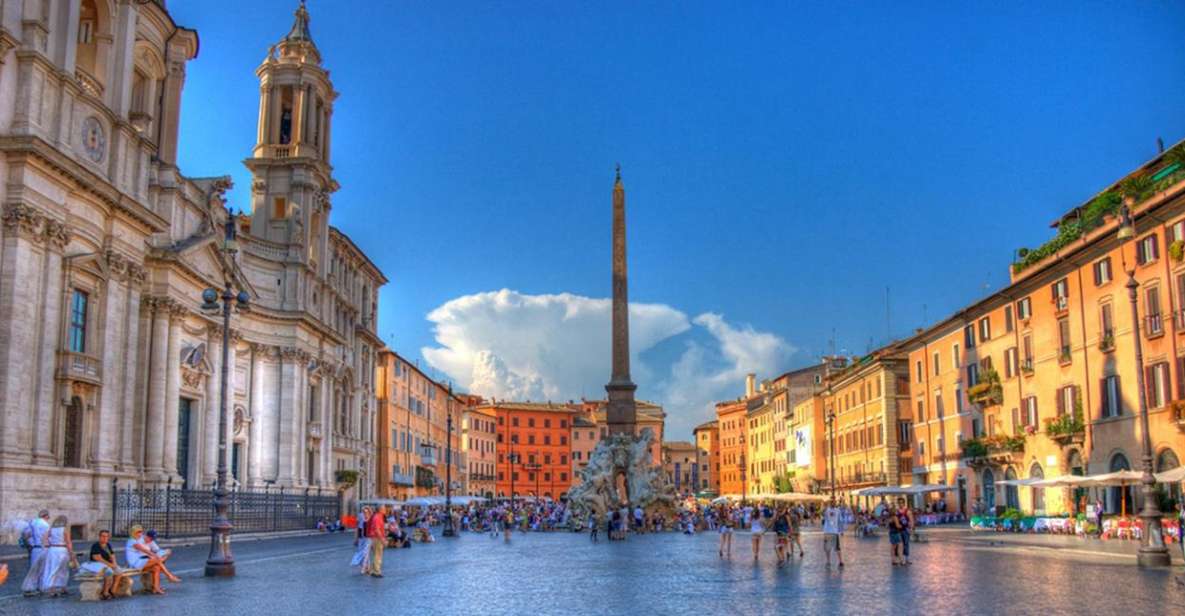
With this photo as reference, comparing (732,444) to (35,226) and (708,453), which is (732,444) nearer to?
(708,453)

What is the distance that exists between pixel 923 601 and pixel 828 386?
61.7 meters

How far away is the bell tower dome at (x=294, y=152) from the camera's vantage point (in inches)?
2061

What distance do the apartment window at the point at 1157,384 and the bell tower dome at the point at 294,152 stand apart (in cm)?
3614

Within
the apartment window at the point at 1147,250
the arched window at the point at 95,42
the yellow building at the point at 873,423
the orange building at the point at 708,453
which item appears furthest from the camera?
the orange building at the point at 708,453

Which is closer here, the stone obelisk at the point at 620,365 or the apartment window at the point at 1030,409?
the apartment window at the point at 1030,409

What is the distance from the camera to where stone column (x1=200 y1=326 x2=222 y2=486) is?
43.0 meters

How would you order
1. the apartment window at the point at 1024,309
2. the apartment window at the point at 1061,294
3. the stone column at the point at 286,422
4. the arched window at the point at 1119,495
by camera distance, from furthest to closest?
the stone column at the point at 286,422
the apartment window at the point at 1024,309
the apartment window at the point at 1061,294
the arched window at the point at 1119,495

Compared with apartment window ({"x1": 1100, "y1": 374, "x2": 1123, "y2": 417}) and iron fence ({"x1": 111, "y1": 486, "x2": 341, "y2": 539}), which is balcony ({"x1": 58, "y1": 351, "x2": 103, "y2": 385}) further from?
apartment window ({"x1": 1100, "y1": 374, "x2": 1123, "y2": 417})

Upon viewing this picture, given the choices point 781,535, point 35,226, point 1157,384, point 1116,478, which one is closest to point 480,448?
point 35,226

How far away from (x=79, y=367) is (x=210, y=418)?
541 inches

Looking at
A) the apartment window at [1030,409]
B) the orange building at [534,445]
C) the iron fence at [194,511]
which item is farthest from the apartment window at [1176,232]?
the orange building at [534,445]

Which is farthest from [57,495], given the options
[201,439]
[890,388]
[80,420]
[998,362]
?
[890,388]

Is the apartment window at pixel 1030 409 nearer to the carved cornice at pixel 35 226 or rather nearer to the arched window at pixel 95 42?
the carved cornice at pixel 35 226

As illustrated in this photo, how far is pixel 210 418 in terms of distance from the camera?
143ft
